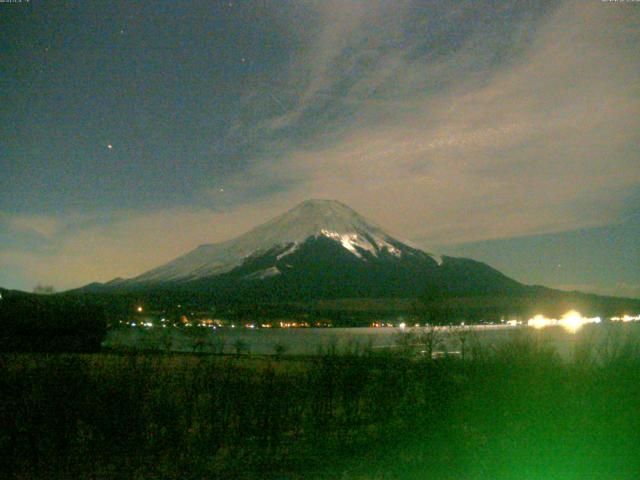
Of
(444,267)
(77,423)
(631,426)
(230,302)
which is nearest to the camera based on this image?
(77,423)

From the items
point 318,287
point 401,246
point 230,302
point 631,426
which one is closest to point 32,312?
point 631,426

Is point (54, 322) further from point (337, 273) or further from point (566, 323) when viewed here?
point (337, 273)

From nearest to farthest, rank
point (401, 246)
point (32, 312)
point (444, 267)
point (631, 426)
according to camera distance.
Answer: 1. point (631, 426)
2. point (32, 312)
3. point (444, 267)
4. point (401, 246)

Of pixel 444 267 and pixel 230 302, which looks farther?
pixel 444 267

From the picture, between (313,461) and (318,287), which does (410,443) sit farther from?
(318,287)

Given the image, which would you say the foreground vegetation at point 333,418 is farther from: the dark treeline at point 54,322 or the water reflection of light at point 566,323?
the dark treeline at point 54,322
